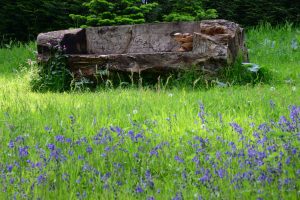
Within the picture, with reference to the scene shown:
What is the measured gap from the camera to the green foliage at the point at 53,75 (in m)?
7.48

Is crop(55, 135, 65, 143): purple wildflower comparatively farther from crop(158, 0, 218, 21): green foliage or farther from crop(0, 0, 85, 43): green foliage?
crop(0, 0, 85, 43): green foliage

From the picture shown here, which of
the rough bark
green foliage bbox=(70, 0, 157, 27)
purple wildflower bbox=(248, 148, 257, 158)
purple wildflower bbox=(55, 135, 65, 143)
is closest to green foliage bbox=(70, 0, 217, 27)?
green foliage bbox=(70, 0, 157, 27)

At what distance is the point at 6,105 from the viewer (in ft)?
18.1

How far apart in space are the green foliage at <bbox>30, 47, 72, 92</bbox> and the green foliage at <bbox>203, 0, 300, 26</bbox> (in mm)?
6923

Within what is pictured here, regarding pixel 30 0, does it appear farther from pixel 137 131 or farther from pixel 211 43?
pixel 137 131

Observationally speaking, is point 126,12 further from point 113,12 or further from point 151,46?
point 151,46

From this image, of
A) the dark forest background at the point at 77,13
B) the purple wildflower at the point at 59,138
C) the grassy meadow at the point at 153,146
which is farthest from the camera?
the dark forest background at the point at 77,13

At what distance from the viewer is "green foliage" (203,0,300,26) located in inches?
510

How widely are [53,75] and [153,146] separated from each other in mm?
4220

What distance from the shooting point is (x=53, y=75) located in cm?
751

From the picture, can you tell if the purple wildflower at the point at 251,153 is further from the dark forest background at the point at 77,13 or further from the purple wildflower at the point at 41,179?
the dark forest background at the point at 77,13

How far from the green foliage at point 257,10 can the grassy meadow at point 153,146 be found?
7.12m

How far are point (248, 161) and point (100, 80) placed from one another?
4915 millimetres

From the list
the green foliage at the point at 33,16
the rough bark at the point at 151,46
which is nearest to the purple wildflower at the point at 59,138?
the rough bark at the point at 151,46
